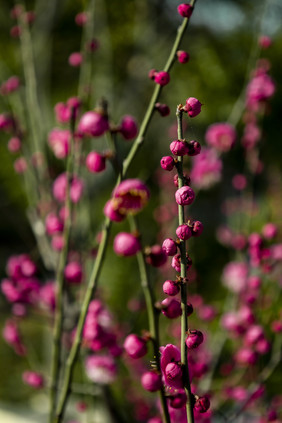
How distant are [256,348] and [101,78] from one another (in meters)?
1.60

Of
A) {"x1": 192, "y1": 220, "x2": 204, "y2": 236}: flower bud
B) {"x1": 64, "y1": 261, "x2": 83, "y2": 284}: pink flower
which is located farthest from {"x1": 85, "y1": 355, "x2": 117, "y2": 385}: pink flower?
{"x1": 192, "y1": 220, "x2": 204, "y2": 236}: flower bud

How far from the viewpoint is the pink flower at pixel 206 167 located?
1.01 metres

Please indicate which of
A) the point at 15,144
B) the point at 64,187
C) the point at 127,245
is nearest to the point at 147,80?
the point at 15,144

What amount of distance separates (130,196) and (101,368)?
1.68 ft

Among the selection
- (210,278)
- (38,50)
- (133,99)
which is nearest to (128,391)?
(133,99)

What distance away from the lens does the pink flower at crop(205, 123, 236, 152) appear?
34.4 inches

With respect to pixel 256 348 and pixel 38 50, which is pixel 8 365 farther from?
pixel 256 348

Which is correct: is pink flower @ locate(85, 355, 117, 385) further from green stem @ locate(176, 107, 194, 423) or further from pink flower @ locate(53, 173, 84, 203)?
green stem @ locate(176, 107, 194, 423)

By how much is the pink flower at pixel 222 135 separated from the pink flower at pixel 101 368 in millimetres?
465

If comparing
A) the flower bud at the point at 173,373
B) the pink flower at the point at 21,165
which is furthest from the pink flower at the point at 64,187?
the flower bud at the point at 173,373

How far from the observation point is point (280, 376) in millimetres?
1244

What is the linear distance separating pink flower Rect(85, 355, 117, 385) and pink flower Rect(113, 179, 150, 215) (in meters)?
0.47

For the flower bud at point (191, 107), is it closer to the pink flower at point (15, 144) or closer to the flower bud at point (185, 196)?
the flower bud at point (185, 196)

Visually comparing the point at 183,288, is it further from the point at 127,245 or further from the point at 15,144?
the point at 15,144
